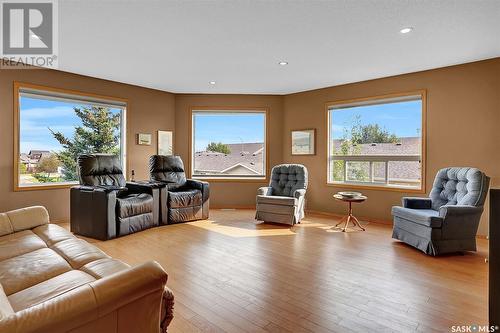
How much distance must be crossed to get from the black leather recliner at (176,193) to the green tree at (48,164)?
154 centimetres

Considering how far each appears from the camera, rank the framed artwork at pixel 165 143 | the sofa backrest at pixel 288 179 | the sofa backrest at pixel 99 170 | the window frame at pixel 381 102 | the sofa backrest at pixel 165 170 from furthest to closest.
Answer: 1. the framed artwork at pixel 165 143
2. the sofa backrest at pixel 165 170
3. the sofa backrest at pixel 288 179
4. the window frame at pixel 381 102
5. the sofa backrest at pixel 99 170

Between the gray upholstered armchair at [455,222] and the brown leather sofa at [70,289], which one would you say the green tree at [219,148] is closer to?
the gray upholstered armchair at [455,222]

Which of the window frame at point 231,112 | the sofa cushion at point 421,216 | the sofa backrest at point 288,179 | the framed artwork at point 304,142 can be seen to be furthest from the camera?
the window frame at point 231,112

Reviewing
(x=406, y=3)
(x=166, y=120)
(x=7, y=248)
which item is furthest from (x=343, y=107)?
(x=7, y=248)

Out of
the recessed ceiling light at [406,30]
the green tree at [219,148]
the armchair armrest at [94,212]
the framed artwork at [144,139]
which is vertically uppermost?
the recessed ceiling light at [406,30]

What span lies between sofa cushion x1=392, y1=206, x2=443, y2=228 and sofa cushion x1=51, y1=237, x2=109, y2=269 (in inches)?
130

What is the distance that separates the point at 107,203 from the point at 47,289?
8.38 ft

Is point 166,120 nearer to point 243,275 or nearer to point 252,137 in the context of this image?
point 252,137

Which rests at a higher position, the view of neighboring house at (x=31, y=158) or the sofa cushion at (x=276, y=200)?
the view of neighboring house at (x=31, y=158)

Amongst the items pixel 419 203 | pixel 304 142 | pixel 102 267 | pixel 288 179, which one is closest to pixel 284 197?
pixel 288 179

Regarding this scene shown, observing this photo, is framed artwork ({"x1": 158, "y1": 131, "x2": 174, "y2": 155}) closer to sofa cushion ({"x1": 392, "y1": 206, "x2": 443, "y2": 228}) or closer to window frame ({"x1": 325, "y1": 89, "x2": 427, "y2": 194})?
window frame ({"x1": 325, "y1": 89, "x2": 427, "y2": 194})

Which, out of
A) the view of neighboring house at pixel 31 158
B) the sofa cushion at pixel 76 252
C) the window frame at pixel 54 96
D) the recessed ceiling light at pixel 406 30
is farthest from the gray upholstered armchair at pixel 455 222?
the view of neighboring house at pixel 31 158

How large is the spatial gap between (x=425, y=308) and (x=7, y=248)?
3.05 meters

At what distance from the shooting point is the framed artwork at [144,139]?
225 inches
